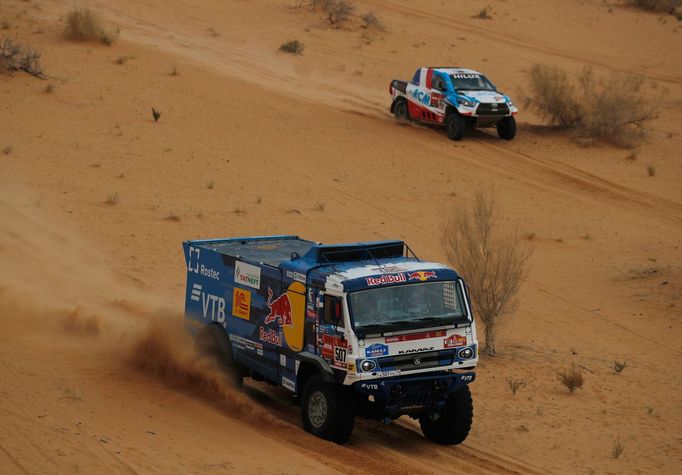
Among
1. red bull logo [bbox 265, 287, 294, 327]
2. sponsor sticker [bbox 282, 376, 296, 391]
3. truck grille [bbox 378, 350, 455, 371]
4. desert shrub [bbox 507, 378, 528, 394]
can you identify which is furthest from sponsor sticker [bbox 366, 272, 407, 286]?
desert shrub [bbox 507, 378, 528, 394]

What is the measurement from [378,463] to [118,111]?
18.9m

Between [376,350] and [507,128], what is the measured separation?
1908cm

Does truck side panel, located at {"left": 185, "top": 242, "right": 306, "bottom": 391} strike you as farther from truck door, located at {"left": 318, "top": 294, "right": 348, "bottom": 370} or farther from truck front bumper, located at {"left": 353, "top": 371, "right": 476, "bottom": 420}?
truck front bumper, located at {"left": 353, "top": 371, "right": 476, "bottom": 420}

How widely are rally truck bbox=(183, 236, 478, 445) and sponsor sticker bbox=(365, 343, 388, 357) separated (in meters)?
0.01

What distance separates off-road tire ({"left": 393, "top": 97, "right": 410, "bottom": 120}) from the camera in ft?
106

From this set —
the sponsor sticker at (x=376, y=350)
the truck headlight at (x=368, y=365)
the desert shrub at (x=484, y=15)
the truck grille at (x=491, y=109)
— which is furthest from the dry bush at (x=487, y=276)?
the desert shrub at (x=484, y=15)

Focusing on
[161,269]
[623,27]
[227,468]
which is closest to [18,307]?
[161,269]

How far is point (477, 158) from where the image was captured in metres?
29.3

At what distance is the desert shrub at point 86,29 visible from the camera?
112ft

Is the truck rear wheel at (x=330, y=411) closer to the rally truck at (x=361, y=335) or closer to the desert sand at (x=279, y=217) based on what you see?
the rally truck at (x=361, y=335)

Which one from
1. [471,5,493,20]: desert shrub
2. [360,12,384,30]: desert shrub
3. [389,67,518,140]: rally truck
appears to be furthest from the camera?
[471,5,493,20]: desert shrub

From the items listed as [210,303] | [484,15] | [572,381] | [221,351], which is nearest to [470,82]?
[572,381]

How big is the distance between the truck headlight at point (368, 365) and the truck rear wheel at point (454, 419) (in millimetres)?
1165

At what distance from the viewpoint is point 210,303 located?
15289mm
